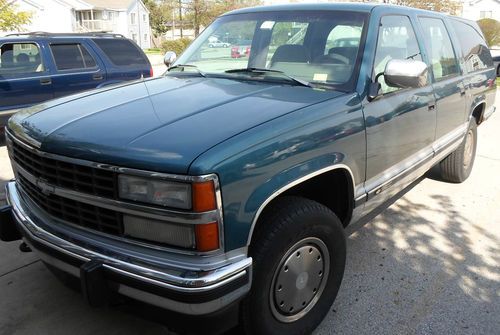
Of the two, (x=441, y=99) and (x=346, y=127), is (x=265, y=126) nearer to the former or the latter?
(x=346, y=127)

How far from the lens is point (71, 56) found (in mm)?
7852

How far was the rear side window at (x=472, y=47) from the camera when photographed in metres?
4.88

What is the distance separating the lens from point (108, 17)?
44.6m

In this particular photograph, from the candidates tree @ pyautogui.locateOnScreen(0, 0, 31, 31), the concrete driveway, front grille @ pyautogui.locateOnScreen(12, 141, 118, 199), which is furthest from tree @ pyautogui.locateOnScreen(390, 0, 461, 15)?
front grille @ pyautogui.locateOnScreen(12, 141, 118, 199)

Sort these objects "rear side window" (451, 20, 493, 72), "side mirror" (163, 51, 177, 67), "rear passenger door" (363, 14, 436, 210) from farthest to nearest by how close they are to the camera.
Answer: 1. "rear side window" (451, 20, 493, 72)
2. "side mirror" (163, 51, 177, 67)
3. "rear passenger door" (363, 14, 436, 210)

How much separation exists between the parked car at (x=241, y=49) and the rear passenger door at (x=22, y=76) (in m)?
4.91

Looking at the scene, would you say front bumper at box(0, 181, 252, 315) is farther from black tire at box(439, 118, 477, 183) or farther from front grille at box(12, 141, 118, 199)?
black tire at box(439, 118, 477, 183)

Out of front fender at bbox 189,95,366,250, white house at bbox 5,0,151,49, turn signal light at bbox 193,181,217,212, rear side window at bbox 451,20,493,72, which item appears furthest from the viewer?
white house at bbox 5,0,151,49

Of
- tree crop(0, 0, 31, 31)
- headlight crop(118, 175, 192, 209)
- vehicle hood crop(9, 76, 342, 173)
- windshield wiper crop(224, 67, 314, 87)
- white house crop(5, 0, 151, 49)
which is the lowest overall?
headlight crop(118, 175, 192, 209)

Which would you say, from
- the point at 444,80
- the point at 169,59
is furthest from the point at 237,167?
the point at 444,80

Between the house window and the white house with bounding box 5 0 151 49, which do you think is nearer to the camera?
the white house with bounding box 5 0 151 49

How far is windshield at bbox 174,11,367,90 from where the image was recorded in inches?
124

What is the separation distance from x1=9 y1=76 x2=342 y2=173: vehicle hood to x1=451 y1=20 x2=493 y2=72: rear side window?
272cm

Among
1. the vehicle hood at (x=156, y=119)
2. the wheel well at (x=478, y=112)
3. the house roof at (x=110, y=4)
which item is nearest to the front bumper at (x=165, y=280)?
the vehicle hood at (x=156, y=119)
